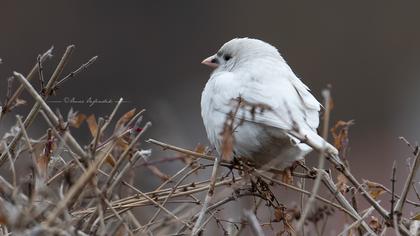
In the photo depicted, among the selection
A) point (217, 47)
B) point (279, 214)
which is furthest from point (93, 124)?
point (217, 47)

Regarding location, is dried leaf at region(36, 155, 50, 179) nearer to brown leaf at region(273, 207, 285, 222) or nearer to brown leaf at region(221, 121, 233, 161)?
brown leaf at region(221, 121, 233, 161)

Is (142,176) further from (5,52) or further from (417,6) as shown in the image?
(417,6)

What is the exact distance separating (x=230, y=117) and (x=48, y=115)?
1.27 feet

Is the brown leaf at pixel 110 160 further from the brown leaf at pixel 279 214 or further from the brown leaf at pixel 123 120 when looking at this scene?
the brown leaf at pixel 279 214

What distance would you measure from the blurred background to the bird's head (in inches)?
162

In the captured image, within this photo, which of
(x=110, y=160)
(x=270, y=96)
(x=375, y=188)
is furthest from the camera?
(x=270, y=96)

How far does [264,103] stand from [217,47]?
6.63 meters

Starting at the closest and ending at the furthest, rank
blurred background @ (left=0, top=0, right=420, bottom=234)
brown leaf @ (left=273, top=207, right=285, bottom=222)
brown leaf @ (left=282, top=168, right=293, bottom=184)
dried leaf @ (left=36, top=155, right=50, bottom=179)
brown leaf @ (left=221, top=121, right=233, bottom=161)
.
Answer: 1. brown leaf @ (left=221, top=121, right=233, bottom=161)
2. dried leaf @ (left=36, top=155, right=50, bottom=179)
3. brown leaf @ (left=273, top=207, right=285, bottom=222)
4. brown leaf @ (left=282, top=168, right=293, bottom=184)
5. blurred background @ (left=0, top=0, right=420, bottom=234)

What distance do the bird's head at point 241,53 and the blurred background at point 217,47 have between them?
13.5 ft

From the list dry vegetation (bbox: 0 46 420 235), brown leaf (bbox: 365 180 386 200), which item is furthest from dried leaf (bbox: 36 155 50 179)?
brown leaf (bbox: 365 180 386 200)

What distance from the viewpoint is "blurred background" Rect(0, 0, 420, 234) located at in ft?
28.2

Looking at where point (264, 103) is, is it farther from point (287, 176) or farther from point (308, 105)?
point (287, 176)

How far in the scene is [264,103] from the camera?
9.62ft

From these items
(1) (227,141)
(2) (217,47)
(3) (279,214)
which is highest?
(1) (227,141)
